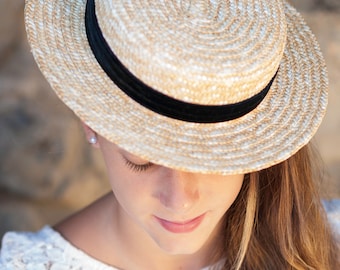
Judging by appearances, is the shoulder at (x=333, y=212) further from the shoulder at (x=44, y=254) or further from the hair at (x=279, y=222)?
the shoulder at (x=44, y=254)

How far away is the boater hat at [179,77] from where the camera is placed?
1.33 metres

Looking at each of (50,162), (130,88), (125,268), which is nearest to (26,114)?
(50,162)

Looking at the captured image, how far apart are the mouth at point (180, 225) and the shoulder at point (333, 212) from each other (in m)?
0.60

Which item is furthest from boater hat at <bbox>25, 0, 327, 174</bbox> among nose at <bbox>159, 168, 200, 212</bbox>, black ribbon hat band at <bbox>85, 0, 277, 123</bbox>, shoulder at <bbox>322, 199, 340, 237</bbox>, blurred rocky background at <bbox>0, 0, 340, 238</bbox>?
blurred rocky background at <bbox>0, 0, 340, 238</bbox>

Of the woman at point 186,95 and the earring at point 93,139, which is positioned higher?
the woman at point 186,95

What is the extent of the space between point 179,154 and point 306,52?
1.45ft

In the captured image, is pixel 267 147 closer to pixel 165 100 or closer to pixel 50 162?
pixel 165 100

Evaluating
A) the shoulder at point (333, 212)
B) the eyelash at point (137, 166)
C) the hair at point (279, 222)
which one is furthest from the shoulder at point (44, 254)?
the shoulder at point (333, 212)

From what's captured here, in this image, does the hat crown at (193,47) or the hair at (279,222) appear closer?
the hat crown at (193,47)

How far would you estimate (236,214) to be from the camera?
1.83m

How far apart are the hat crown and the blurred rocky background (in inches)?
50.4

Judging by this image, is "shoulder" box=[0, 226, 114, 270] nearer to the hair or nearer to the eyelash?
the hair

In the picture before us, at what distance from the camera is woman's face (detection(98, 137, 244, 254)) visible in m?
1.48

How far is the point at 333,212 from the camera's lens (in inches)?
81.4
